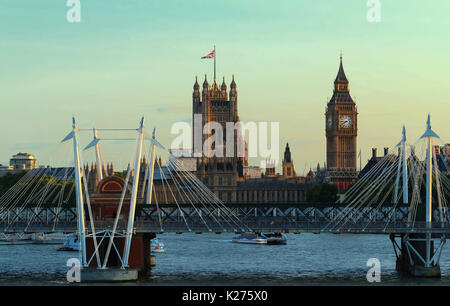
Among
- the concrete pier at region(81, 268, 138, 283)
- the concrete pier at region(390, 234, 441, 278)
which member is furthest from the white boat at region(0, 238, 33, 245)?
the concrete pier at region(390, 234, 441, 278)

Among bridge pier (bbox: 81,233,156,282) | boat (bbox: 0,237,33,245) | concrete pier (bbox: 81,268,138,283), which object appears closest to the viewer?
concrete pier (bbox: 81,268,138,283)

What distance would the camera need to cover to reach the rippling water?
85.0 metres

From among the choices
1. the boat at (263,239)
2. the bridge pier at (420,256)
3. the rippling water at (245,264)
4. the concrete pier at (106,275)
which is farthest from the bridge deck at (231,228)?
the boat at (263,239)

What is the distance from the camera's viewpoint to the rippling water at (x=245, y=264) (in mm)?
85025

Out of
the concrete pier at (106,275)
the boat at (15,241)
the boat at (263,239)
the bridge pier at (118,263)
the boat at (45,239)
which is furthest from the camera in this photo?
the boat at (45,239)

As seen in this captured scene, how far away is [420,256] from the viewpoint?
8869 centimetres

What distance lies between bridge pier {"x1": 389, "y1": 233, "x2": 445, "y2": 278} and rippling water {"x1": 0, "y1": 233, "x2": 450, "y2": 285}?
1.21 meters

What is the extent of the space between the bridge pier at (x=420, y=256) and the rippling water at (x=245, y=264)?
121 cm

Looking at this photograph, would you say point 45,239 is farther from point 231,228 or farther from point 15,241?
point 231,228
